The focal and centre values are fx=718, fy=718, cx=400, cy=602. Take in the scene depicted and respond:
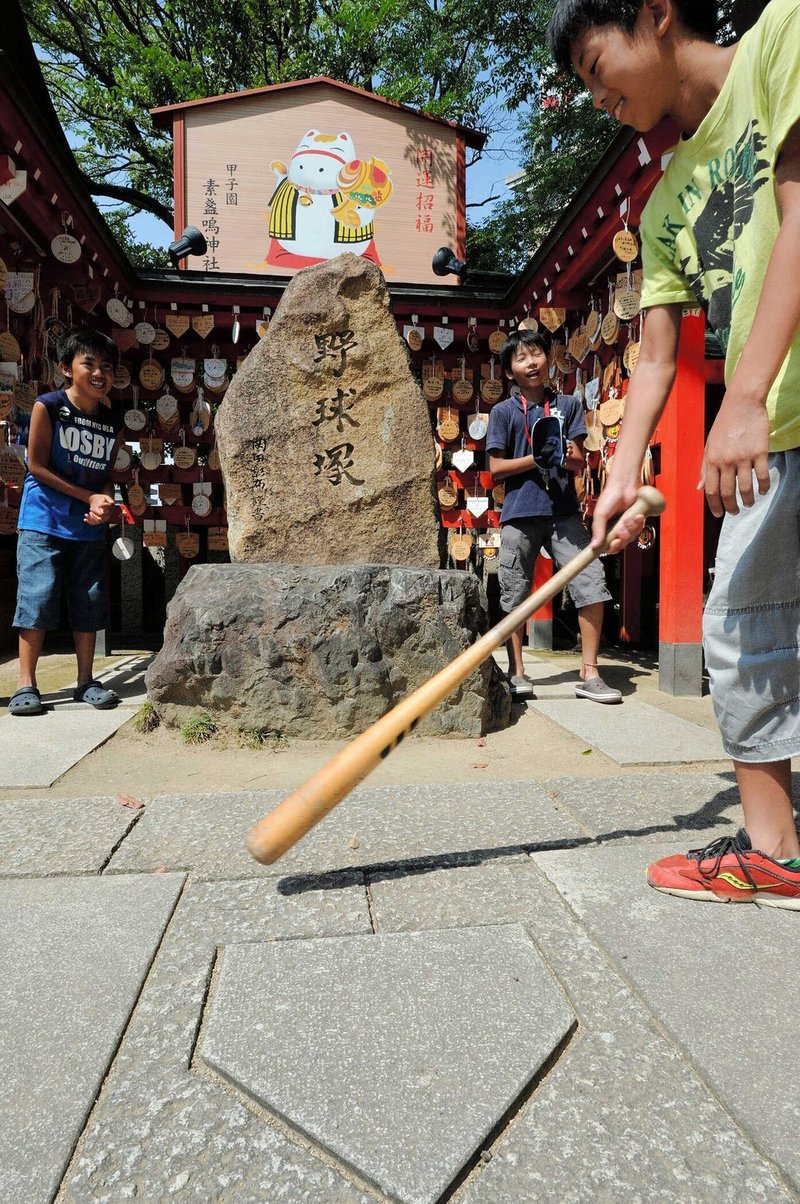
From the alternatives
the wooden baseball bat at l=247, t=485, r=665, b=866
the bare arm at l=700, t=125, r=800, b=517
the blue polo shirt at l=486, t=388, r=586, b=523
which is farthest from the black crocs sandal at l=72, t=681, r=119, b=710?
the bare arm at l=700, t=125, r=800, b=517

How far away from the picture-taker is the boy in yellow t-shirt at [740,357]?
131cm

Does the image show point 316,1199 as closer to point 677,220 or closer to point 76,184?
point 677,220

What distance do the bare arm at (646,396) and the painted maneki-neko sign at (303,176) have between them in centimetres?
535

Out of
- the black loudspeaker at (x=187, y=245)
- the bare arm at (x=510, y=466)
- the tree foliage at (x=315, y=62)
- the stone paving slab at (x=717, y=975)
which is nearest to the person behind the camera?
the stone paving slab at (x=717, y=975)

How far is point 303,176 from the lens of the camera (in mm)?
6445

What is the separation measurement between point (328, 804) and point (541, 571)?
5.05 meters

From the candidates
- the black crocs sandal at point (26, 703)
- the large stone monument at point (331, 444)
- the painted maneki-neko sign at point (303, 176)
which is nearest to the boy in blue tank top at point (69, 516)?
the black crocs sandal at point (26, 703)

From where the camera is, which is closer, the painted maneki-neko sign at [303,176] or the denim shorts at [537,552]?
the denim shorts at [537,552]

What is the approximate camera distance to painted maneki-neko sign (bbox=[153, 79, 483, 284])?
6395mm

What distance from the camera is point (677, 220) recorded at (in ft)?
5.34

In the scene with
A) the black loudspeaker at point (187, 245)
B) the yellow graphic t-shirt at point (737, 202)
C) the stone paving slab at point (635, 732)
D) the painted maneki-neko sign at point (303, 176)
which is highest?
the painted maneki-neko sign at point (303, 176)

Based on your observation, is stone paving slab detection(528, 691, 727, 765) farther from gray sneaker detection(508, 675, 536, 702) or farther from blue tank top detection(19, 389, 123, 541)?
blue tank top detection(19, 389, 123, 541)

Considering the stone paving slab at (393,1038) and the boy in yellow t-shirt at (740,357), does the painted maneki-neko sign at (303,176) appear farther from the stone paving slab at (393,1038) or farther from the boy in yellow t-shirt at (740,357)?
the stone paving slab at (393,1038)

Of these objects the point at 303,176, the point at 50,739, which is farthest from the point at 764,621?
the point at 303,176
